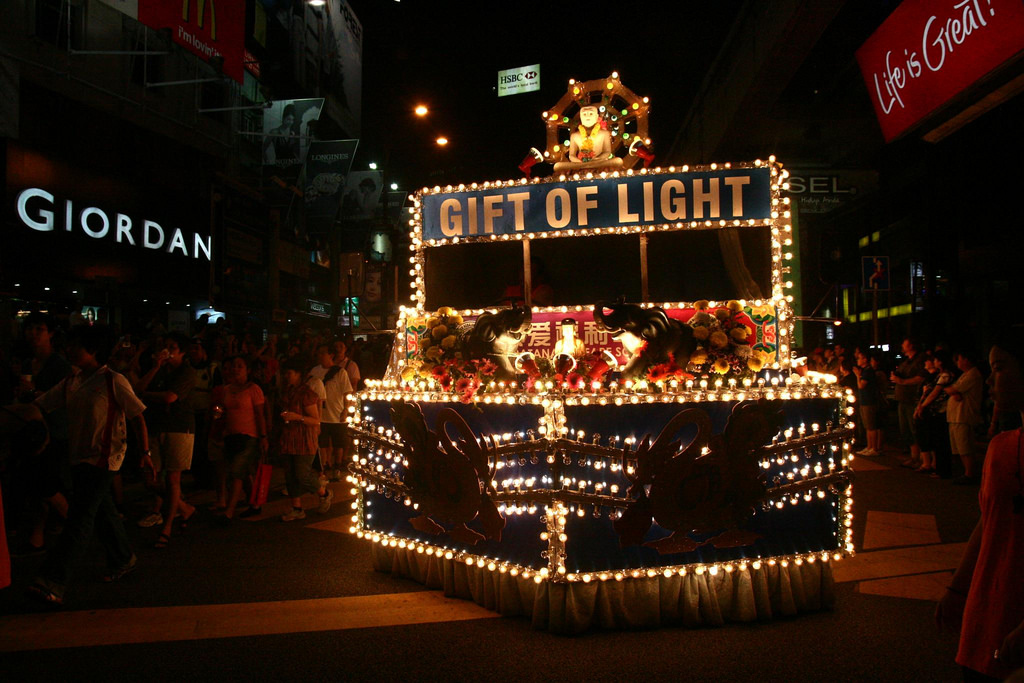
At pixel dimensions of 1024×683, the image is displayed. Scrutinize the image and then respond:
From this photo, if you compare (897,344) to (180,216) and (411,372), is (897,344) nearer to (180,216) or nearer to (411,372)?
(411,372)

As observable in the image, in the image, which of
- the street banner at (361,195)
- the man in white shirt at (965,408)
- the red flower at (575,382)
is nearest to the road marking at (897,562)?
the red flower at (575,382)

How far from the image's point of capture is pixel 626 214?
5801 mm

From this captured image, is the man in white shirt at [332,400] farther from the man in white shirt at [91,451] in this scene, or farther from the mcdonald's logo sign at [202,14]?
the mcdonald's logo sign at [202,14]

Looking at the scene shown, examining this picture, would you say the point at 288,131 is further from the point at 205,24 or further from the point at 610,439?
the point at 610,439

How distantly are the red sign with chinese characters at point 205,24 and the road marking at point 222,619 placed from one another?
12852 millimetres

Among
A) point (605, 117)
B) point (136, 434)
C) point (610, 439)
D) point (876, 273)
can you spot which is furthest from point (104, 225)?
point (876, 273)

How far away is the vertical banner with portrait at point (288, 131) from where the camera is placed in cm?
2303

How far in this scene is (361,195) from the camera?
2597 cm

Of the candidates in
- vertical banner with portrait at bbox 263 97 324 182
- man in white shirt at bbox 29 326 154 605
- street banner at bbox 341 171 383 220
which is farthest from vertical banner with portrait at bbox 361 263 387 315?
street banner at bbox 341 171 383 220

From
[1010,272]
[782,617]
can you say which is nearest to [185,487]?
[782,617]

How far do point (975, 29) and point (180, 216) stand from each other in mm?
17819

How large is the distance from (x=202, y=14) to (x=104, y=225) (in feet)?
17.3

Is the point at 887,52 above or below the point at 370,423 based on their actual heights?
above

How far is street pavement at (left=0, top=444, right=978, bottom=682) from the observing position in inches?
148
